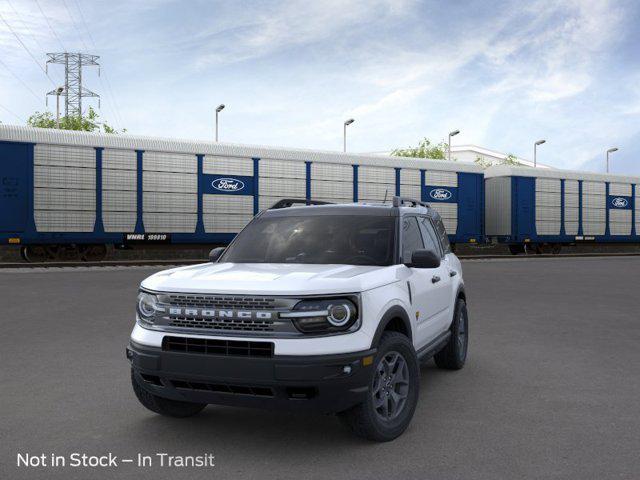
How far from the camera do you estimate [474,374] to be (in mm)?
6633

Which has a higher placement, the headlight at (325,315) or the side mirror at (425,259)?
the side mirror at (425,259)

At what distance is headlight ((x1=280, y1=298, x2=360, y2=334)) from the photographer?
4.06 meters

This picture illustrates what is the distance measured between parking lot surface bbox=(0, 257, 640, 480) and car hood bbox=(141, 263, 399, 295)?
3.61ft

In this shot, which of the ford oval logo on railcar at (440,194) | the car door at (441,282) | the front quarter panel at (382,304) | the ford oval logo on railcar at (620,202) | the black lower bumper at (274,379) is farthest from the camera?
the ford oval logo on railcar at (620,202)

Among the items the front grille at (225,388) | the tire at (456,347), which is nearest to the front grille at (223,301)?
the front grille at (225,388)

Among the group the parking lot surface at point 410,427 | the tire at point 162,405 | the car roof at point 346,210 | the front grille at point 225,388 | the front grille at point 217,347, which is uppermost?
the car roof at point 346,210

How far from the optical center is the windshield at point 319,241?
5246 mm

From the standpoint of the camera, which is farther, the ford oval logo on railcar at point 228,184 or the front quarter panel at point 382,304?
the ford oval logo on railcar at point 228,184

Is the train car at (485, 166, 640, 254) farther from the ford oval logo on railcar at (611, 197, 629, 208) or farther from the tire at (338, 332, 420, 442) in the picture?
the tire at (338, 332, 420, 442)

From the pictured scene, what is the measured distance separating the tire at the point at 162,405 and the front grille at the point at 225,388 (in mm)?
571

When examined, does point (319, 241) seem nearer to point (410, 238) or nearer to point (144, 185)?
point (410, 238)

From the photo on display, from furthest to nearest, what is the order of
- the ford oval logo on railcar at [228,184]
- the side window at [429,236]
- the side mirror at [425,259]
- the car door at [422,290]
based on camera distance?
1. the ford oval logo on railcar at [228,184]
2. the side window at [429,236]
3. the car door at [422,290]
4. the side mirror at [425,259]

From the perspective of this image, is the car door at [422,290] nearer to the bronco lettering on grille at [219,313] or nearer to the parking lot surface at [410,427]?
the parking lot surface at [410,427]

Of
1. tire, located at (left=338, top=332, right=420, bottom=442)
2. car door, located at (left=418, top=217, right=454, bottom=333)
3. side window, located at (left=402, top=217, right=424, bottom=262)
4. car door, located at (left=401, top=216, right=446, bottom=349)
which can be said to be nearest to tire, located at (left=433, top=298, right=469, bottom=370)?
car door, located at (left=418, top=217, right=454, bottom=333)
